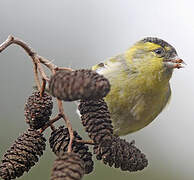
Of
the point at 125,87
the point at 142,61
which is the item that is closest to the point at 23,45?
the point at 125,87

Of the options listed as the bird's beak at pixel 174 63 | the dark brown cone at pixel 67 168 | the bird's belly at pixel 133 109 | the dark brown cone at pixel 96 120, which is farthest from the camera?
the bird's beak at pixel 174 63

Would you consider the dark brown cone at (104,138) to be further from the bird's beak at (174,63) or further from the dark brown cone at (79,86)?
the bird's beak at (174,63)

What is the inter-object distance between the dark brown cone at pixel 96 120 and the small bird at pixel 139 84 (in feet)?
2.28

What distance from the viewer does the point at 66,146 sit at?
1208 millimetres

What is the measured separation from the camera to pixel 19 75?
5664 millimetres

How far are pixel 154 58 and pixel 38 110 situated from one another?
38.6 inches

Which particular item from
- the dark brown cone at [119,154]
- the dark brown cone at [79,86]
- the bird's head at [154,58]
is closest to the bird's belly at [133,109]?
the bird's head at [154,58]

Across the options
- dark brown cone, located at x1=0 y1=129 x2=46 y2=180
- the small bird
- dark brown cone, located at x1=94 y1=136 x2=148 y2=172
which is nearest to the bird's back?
the small bird

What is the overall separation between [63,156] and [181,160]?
4.86 meters

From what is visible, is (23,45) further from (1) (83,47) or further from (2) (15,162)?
(1) (83,47)

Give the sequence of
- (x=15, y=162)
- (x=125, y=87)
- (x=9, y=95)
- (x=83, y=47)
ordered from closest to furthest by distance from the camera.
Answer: (x=15, y=162)
(x=125, y=87)
(x=9, y=95)
(x=83, y=47)

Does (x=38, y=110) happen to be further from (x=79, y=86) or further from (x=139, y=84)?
(x=139, y=84)

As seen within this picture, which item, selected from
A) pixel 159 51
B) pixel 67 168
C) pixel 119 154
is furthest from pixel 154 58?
pixel 67 168

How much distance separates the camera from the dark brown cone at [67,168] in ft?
3.36
